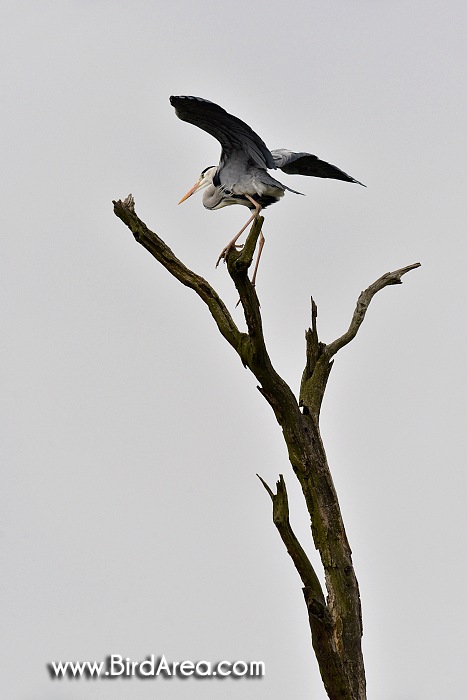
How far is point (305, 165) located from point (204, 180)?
0.68 m

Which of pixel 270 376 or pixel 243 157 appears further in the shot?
pixel 243 157

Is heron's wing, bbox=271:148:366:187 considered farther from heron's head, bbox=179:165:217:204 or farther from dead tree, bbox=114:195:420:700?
dead tree, bbox=114:195:420:700

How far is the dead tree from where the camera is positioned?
604 cm

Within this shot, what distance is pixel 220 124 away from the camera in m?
6.38

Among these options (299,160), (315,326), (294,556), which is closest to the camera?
(294,556)

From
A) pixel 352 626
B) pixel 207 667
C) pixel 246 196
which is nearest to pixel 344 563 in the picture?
pixel 352 626

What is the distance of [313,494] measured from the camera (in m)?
6.46

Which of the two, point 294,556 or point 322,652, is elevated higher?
point 294,556

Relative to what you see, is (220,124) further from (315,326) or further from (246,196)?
(315,326)

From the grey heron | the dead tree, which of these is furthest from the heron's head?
the dead tree

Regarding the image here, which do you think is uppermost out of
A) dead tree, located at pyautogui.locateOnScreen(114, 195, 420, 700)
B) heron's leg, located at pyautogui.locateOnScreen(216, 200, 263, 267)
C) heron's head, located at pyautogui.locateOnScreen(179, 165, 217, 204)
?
heron's head, located at pyautogui.locateOnScreen(179, 165, 217, 204)

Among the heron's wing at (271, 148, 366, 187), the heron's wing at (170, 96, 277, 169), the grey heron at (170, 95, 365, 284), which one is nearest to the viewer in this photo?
the heron's wing at (170, 96, 277, 169)

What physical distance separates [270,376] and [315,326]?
0.54 m

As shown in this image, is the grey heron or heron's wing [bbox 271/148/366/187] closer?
the grey heron
